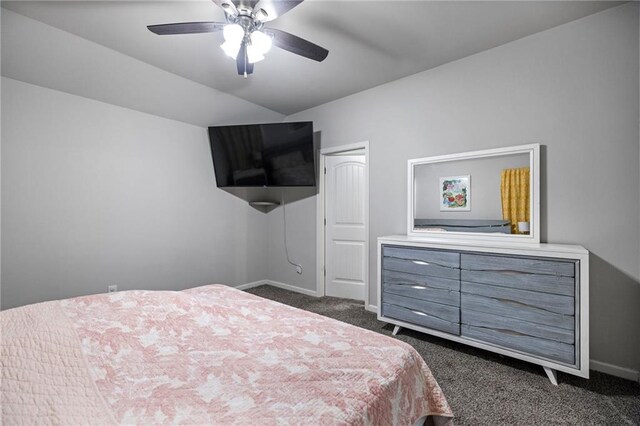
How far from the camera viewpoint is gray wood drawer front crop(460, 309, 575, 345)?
6.05ft

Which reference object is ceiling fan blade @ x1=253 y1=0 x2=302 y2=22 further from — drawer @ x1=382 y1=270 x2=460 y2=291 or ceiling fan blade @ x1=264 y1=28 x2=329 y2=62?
drawer @ x1=382 y1=270 x2=460 y2=291

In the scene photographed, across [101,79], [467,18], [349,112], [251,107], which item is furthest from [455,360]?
[101,79]

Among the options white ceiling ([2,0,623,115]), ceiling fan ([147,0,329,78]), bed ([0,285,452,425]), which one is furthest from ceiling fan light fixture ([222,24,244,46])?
bed ([0,285,452,425])

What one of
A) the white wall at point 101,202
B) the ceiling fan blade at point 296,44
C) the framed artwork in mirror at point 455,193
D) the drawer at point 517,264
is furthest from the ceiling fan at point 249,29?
the drawer at point 517,264

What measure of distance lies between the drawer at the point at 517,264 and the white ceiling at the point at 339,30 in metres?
1.76

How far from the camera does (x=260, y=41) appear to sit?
1797 millimetres

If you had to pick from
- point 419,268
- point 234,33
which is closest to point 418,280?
point 419,268

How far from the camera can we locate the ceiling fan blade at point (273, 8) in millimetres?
1542

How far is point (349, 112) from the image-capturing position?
3.51m

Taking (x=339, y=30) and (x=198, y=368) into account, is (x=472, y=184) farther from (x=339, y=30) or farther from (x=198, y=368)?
(x=198, y=368)

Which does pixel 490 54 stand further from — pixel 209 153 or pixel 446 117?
pixel 209 153

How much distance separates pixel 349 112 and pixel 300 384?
3.17 metres

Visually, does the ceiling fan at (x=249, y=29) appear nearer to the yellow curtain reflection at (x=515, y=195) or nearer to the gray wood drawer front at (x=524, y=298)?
the yellow curtain reflection at (x=515, y=195)

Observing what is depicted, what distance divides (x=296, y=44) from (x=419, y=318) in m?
2.35
